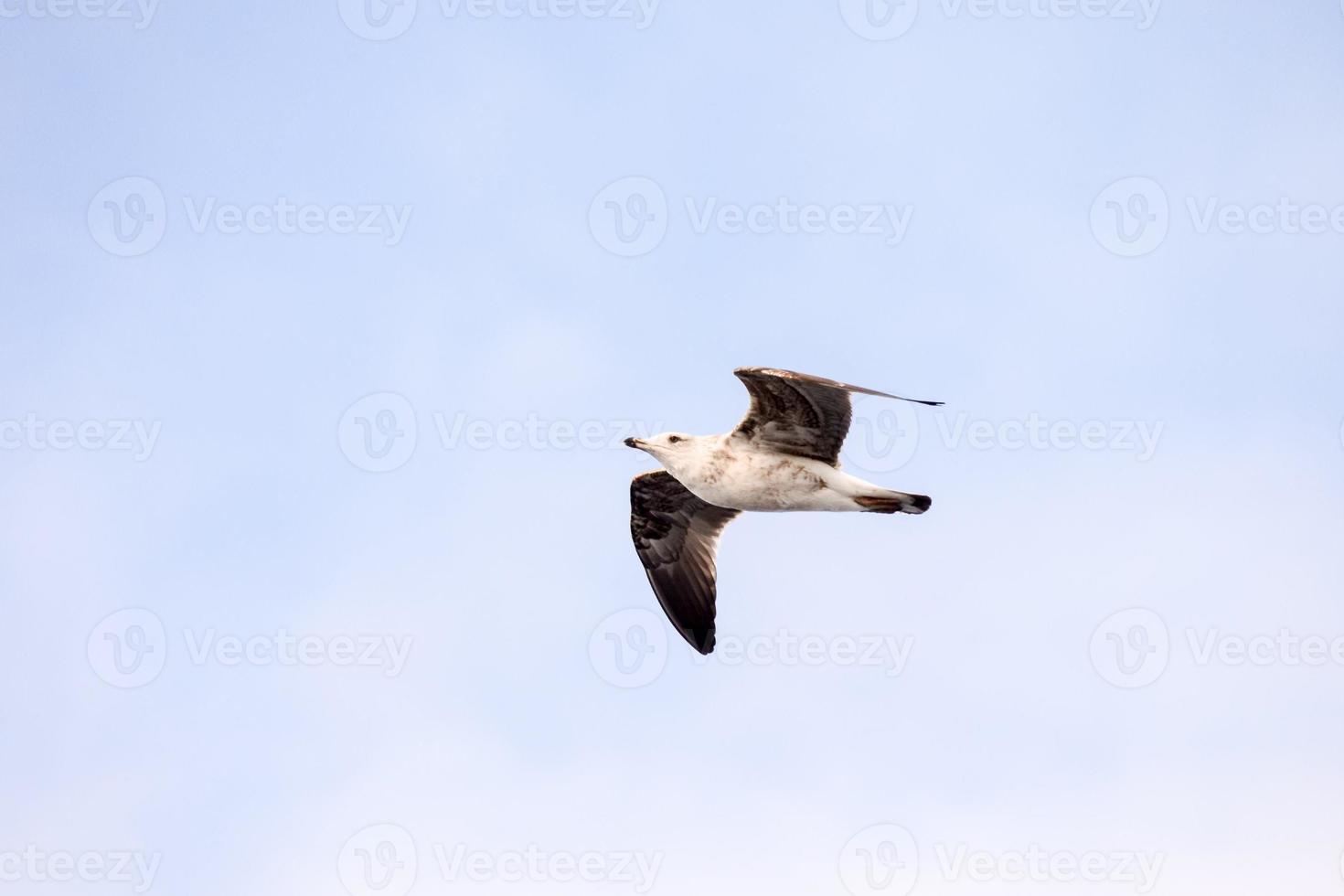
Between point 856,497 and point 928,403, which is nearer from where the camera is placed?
point 928,403

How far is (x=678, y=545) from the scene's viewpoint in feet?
78.5

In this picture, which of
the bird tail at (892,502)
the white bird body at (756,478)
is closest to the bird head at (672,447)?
the white bird body at (756,478)

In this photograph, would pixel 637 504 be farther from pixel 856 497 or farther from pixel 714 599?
pixel 856 497

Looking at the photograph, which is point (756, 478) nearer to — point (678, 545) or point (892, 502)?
point (892, 502)

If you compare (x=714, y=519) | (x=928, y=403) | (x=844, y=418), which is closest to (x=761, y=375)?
(x=844, y=418)

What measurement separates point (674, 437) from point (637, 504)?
3257 mm

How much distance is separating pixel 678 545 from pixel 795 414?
16.7 feet

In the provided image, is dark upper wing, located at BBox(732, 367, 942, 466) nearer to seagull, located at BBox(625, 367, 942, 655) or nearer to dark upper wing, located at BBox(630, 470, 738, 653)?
seagull, located at BBox(625, 367, 942, 655)

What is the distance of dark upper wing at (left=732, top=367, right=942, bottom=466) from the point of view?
18.8m

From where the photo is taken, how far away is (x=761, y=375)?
1870 cm

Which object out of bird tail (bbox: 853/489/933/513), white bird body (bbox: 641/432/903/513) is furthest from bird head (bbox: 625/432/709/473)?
bird tail (bbox: 853/489/933/513)

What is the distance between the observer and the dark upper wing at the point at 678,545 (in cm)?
Result: 2359

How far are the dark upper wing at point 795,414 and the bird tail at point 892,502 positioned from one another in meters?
0.67

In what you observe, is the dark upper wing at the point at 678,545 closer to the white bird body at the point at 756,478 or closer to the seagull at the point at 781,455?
the seagull at the point at 781,455
